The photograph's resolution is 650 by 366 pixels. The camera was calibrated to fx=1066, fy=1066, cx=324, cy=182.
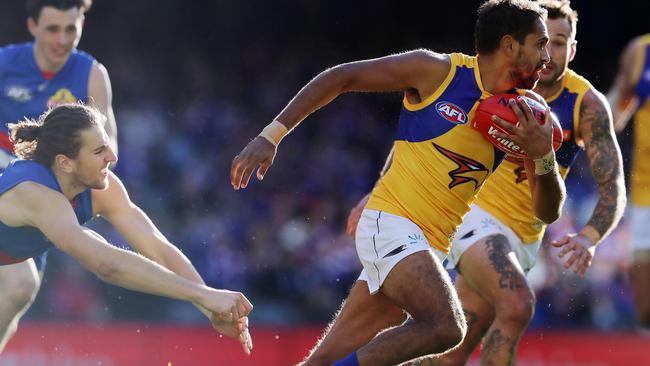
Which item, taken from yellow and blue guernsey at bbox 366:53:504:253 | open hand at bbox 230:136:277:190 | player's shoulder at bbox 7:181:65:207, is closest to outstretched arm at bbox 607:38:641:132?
yellow and blue guernsey at bbox 366:53:504:253

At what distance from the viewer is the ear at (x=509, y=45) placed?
5156mm

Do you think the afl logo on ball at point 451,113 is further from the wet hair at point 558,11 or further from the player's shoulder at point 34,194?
the player's shoulder at point 34,194

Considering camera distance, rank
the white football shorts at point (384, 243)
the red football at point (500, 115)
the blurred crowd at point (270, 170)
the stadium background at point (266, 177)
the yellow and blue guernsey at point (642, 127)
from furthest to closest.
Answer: the blurred crowd at point (270, 170) → the stadium background at point (266, 177) → the yellow and blue guernsey at point (642, 127) → the white football shorts at point (384, 243) → the red football at point (500, 115)

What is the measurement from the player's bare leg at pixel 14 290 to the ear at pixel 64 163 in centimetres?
115

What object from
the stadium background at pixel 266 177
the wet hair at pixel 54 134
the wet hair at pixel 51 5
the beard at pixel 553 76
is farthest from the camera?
the stadium background at pixel 266 177

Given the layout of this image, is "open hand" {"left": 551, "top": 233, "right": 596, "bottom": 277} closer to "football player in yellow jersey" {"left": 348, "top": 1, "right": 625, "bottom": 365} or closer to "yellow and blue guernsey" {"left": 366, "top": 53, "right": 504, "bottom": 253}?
"football player in yellow jersey" {"left": 348, "top": 1, "right": 625, "bottom": 365}

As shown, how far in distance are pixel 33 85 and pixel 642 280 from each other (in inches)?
188

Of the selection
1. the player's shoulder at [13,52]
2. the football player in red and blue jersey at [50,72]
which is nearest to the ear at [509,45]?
the football player in red and blue jersey at [50,72]

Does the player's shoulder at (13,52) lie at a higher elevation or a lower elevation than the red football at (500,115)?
lower

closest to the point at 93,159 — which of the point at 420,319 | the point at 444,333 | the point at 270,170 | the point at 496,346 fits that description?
the point at 420,319

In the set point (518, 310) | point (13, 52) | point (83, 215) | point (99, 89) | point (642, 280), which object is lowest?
point (642, 280)

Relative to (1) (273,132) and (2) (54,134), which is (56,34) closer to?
(2) (54,134)

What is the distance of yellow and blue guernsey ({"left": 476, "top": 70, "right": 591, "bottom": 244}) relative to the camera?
634 centimetres

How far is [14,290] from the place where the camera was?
666 centimetres
